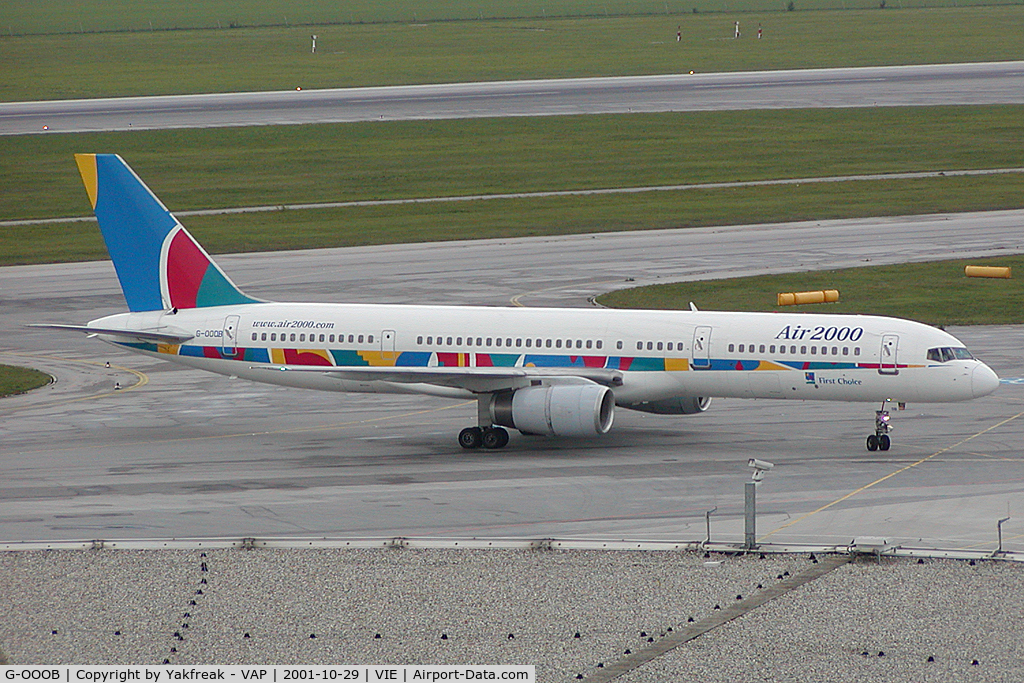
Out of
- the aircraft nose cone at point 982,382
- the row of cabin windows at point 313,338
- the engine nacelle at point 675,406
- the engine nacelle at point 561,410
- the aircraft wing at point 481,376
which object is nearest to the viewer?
the aircraft nose cone at point 982,382

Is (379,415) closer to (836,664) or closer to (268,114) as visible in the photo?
(836,664)

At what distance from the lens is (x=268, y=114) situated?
12912 cm

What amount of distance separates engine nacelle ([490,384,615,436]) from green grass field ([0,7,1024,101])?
11151 cm

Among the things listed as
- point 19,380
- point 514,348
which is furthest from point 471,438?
Answer: point 19,380

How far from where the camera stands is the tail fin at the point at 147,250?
47406 millimetres

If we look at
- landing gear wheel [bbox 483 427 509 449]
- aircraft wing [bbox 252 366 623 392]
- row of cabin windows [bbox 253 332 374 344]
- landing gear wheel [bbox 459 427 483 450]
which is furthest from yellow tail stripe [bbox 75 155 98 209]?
landing gear wheel [bbox 483 427 509 449]

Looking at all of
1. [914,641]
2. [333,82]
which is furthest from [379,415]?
[333,82]

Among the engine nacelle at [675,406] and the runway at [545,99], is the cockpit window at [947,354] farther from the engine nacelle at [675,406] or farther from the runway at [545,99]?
the runway at [545,99]

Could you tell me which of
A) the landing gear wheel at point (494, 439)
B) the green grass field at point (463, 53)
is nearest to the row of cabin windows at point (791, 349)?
the landing gear wheel at point (494, 439)

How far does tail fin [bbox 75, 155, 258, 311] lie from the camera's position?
1866 inches

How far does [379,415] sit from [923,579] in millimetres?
23688

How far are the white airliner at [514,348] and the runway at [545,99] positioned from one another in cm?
7636

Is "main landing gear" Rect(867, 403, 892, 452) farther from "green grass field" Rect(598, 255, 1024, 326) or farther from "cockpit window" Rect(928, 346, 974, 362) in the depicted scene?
"green grass field" Rect(598, 255, 1024, 326)

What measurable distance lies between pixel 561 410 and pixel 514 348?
332 cm
